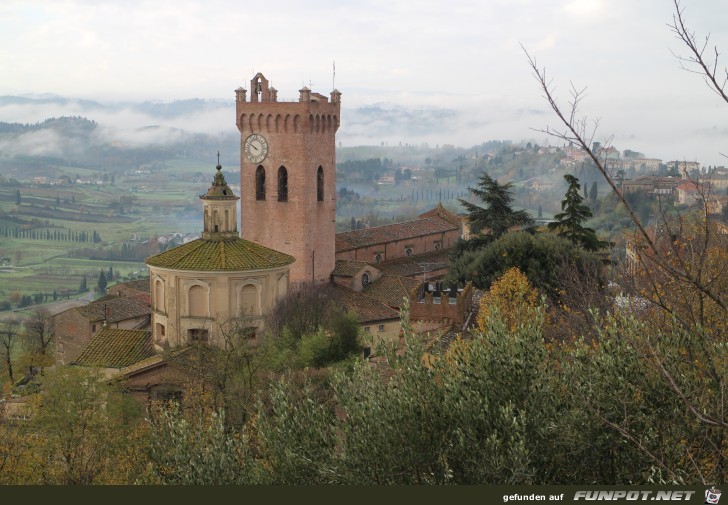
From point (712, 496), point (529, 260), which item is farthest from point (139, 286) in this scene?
point (712, 496)

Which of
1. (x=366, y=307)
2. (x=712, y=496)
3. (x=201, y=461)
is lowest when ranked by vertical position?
(x=366, y=307)

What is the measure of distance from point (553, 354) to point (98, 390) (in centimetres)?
1291

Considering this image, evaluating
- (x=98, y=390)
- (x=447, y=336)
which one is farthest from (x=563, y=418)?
(x=447, y=336)

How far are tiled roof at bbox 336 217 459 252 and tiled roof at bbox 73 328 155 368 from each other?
615 inches

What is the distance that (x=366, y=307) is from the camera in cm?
3741

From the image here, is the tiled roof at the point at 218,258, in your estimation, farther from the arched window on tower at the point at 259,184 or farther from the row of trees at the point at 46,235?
the row of trees at the point at 46,235

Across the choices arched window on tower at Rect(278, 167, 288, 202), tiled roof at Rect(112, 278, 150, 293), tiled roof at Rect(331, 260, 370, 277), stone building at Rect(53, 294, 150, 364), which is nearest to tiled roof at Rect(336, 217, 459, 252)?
tiled roof at Rect(331, 260, 370, 277)

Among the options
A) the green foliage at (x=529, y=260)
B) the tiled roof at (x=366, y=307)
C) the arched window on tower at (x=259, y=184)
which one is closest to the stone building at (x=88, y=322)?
the arched window on tower at (x=259, y=184)

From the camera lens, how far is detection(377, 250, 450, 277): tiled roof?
46.0 m

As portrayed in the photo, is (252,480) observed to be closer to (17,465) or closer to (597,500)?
(597,500)

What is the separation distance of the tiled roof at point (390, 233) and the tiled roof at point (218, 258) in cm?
1450

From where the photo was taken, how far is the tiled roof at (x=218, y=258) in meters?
29.0

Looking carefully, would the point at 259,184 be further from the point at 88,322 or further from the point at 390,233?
the point at 390,233

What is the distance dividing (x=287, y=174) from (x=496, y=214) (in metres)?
10.2
